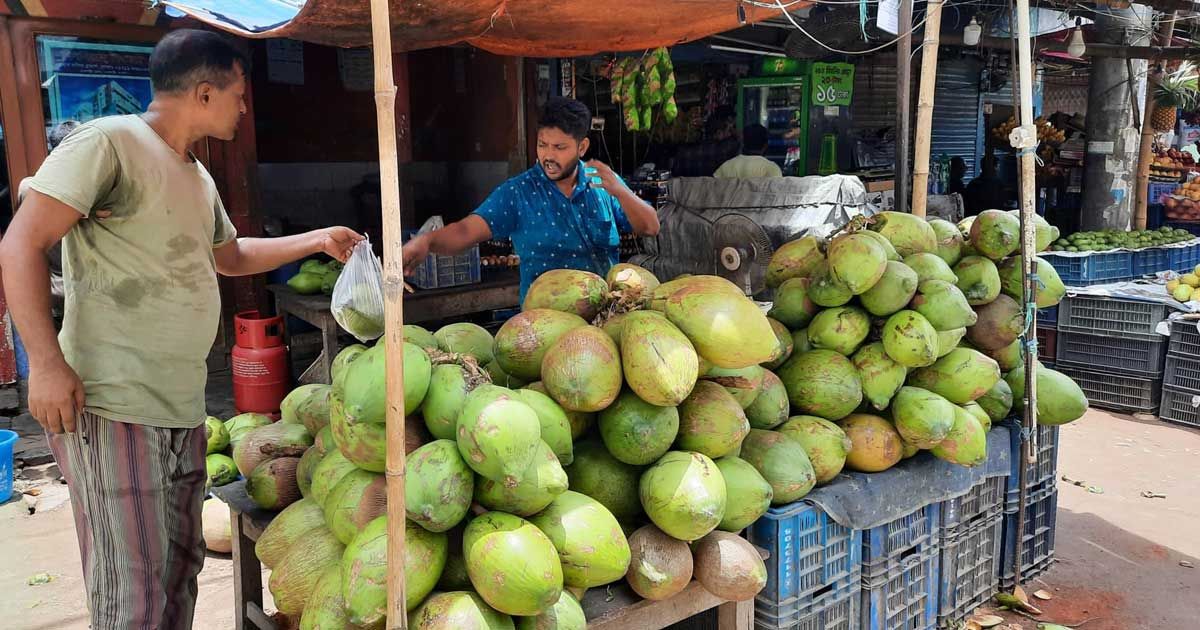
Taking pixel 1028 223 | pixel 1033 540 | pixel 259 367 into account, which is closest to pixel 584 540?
pixel 1028 223

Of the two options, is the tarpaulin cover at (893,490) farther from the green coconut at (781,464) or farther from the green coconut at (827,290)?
the green coconut at (827,290)

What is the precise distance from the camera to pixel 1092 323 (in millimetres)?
6406

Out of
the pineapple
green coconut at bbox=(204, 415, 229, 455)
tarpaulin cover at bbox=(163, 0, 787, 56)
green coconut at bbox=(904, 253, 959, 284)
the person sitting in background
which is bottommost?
green coconut at bbox=(204, 415, 229, 455)

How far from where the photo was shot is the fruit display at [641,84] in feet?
22.0

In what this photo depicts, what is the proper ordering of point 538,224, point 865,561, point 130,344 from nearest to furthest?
point 130,344
point 865,561
point 538,224

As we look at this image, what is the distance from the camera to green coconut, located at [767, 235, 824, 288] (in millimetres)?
3080

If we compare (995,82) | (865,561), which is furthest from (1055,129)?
(865,561)

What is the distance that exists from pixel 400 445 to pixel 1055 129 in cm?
1453

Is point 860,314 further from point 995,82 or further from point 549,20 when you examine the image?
point 995,82

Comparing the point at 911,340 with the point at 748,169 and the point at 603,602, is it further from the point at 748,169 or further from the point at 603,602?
the point at 748,169

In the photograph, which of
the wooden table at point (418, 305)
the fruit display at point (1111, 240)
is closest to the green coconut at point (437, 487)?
the wooden table at point (418, 305)

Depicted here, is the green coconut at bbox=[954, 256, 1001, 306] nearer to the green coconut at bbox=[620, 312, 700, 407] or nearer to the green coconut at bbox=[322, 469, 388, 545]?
the green coconut at bbox=[620, 312, 700, 407]

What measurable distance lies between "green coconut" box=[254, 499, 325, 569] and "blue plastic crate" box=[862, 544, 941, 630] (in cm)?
173

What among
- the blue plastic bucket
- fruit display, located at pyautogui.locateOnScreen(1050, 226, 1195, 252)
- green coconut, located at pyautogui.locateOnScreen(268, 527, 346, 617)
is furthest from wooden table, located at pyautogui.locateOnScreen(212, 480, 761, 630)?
fruit display, located at pyautogui.locateOnScreen(1050, 226, 1195, 252)
